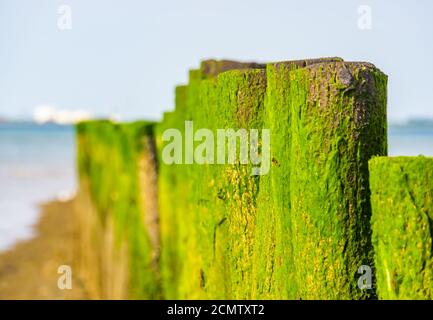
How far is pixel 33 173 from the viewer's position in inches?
1879

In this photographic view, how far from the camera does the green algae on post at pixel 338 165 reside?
337 cm

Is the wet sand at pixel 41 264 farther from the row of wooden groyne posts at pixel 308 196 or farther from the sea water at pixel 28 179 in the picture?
the row of wooden groyne posts at pixel 308 196

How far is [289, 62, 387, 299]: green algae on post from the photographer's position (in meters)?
3.37

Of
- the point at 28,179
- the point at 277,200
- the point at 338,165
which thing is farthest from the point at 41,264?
the point at 28,179

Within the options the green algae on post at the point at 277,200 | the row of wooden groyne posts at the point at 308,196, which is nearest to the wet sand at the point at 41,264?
the row of wooden groyne posts at the point at 308,196

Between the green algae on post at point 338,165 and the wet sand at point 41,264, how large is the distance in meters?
9.18

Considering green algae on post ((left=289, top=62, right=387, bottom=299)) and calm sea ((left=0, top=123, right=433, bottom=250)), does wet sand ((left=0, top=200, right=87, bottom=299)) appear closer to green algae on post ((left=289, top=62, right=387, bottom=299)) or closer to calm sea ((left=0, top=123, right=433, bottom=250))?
calm sea ((left=0, top=123, right=433, bottom=250))

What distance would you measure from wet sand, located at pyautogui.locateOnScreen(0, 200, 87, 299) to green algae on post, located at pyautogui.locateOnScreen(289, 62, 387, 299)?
361 inches

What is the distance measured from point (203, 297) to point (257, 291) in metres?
1.18

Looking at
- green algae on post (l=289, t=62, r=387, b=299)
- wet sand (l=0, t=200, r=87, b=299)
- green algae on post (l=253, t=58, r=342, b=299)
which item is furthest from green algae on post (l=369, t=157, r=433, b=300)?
wet sand (l=0, t=200, r=87, b=299)

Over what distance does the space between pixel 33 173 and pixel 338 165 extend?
4602cm

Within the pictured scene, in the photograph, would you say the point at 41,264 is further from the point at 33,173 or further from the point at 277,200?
the point at 33,173

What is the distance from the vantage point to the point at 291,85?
11.9 feet
